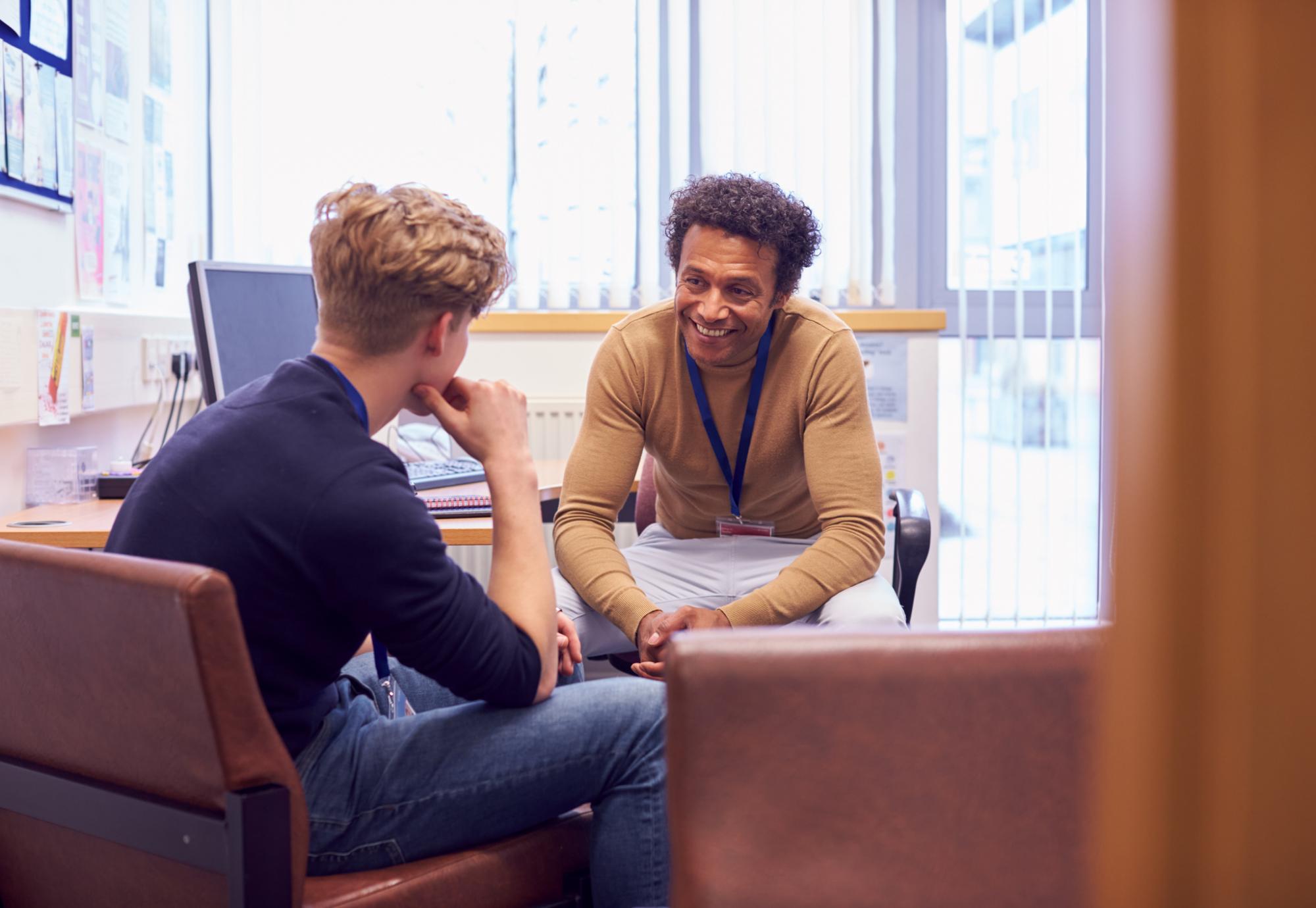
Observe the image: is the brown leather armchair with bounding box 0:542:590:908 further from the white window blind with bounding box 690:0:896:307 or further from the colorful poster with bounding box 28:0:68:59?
the white window blind with bounding box 690:0:896:307

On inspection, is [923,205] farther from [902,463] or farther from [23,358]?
[23,358]

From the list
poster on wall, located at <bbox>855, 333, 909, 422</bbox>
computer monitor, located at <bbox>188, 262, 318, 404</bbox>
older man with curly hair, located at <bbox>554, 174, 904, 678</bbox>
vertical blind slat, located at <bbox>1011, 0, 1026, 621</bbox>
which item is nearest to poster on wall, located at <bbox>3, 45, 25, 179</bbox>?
computer monitor, located at <bbox>188, 262, 318, 404</bbox>

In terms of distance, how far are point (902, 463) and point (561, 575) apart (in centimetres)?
156

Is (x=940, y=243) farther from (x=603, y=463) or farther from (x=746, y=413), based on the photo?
(x=603, y=463)

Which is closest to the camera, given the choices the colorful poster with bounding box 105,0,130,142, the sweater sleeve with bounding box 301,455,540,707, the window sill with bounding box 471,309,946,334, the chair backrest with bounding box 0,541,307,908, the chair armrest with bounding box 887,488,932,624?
the chair backrest with bounding box 0,541,307,908

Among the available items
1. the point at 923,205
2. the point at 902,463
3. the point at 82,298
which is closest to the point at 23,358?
the point at 82,298

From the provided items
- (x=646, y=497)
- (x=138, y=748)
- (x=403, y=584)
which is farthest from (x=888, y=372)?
(x=138, y=748)

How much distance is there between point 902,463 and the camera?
3.25 metres

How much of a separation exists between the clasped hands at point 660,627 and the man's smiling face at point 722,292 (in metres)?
0.44

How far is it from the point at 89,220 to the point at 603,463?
1328 mm

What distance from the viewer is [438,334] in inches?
48.8

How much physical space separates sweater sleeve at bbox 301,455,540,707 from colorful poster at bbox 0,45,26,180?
1.41 meters

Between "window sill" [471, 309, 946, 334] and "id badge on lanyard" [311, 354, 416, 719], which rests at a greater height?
"window sill" [471, 309, 946, 334]

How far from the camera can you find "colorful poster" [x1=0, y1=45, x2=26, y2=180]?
2002 millimetres
